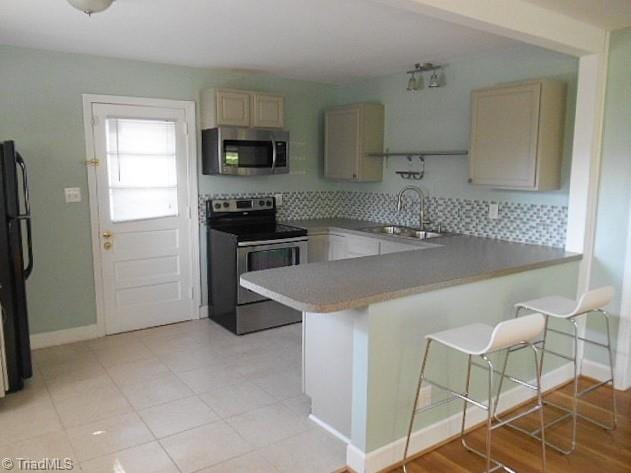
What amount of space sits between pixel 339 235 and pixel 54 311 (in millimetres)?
2430

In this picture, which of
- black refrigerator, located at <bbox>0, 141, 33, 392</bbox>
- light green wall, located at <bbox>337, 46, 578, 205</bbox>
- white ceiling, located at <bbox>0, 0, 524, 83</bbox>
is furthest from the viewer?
light green wall, located at <bbox>337, 46, 578, 205</bbox>

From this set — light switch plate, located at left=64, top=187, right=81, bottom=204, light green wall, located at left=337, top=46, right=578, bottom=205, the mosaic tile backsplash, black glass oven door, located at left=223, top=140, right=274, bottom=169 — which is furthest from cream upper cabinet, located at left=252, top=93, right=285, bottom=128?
light switch plate, located at left=64, top=187, right=81, bottom=204

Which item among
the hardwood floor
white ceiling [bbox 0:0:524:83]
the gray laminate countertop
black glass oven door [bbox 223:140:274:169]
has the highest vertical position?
white ceiling [bbox 0:0:524:83]

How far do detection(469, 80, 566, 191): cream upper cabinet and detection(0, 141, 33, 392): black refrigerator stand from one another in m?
3.02

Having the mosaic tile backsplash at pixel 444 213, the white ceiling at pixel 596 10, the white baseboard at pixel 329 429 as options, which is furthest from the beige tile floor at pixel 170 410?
the white ceiling at pixel 596 10

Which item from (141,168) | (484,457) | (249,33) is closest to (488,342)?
(484,457)

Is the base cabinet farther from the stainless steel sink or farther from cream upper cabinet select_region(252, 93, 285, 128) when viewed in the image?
cream upper cabinet select_region(252, 93, 285, 128)

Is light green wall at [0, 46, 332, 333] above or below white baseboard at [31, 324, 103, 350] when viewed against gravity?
above

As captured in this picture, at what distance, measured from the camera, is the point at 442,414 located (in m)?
2.59

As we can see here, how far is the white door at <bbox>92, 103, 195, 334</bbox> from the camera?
4020mm

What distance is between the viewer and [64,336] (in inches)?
155

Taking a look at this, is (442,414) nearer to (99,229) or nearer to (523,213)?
(523,213)

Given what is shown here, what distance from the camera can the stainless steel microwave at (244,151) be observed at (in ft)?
13.9

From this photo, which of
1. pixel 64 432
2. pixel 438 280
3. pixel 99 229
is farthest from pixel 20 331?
pixel 438 280
